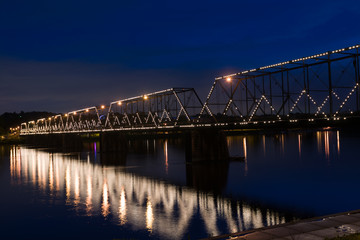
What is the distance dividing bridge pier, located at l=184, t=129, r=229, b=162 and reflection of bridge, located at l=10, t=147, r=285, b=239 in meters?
13.6

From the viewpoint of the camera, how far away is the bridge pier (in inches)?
2456

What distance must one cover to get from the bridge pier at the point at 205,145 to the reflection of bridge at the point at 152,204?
1358 cm

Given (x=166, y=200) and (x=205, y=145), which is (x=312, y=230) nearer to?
(x=166, y=200)

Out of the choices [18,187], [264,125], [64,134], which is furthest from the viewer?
[64,134]

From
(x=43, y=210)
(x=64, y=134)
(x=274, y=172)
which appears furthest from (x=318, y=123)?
(x=64, y=134)

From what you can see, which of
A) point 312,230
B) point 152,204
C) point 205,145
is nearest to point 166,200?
point 152,204

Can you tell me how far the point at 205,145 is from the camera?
210ft

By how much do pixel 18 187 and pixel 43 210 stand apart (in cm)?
1632

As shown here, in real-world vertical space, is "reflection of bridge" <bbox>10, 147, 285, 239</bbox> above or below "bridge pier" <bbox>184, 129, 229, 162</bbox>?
below

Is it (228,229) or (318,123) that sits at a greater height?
(318,123)

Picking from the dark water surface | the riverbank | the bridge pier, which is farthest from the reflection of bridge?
the bridge pier

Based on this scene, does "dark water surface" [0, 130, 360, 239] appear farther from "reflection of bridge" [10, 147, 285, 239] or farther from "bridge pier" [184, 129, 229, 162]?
"bridge pier" [184, 129, 229, 162]

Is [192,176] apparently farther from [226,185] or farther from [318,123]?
[318,123]

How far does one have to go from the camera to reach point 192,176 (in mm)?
50312
